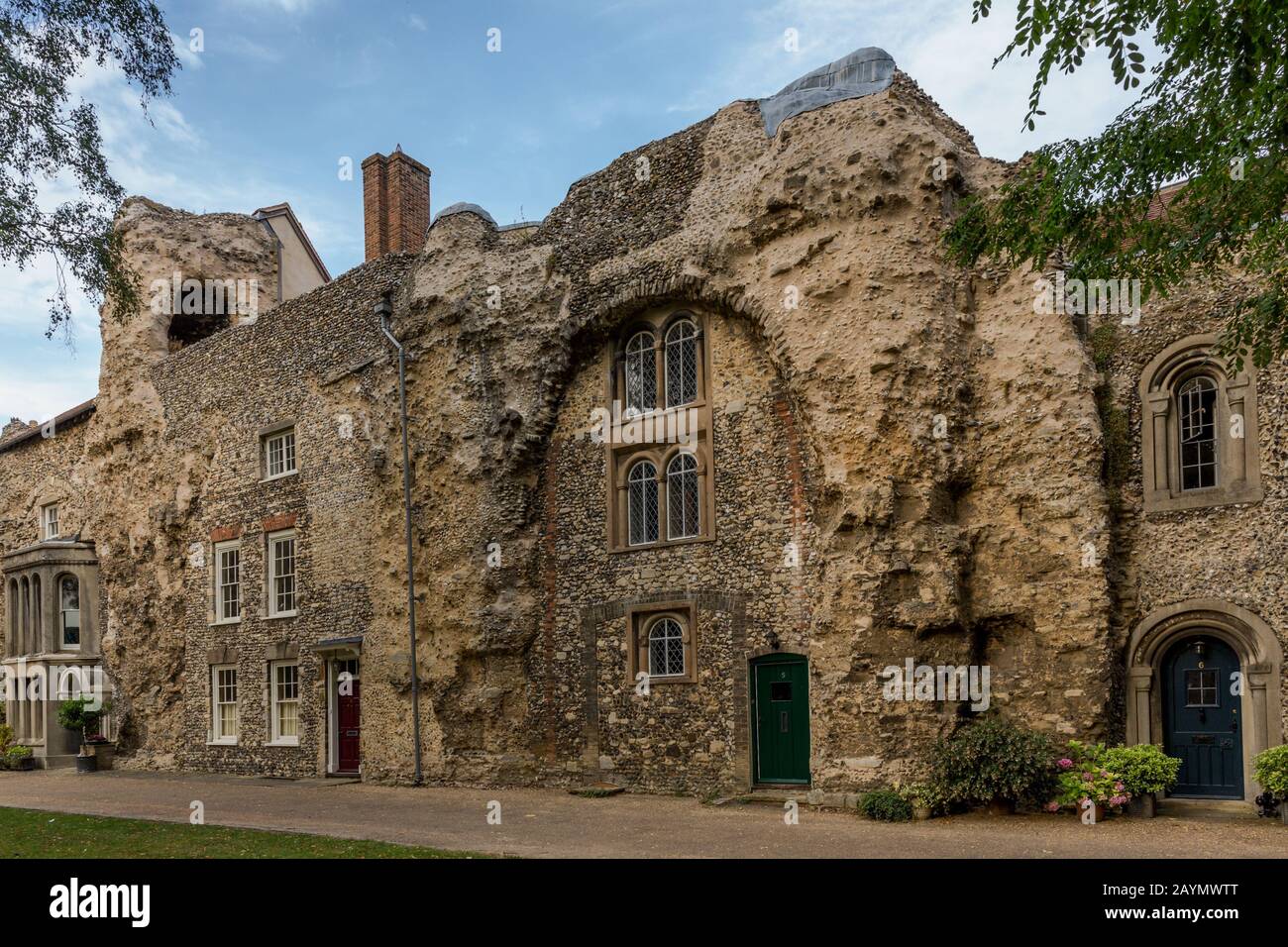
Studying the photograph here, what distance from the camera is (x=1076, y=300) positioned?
49.5ft

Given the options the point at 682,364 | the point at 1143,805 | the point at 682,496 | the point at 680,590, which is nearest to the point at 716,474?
the point at 682,496

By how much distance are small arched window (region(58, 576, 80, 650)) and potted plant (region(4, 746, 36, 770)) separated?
262 centimetres

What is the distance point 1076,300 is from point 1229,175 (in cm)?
509

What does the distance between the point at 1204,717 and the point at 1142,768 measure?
1.50 m

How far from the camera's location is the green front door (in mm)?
16109

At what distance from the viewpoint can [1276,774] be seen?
41.3 feet

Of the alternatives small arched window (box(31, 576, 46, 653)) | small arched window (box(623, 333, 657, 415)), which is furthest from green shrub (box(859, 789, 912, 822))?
small arched window (box(31, 576, 46, 653))

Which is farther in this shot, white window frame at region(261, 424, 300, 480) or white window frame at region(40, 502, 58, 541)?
white window frame at region(40, 502, 58, 541)

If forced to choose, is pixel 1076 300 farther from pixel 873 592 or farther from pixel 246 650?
pixel 246 650

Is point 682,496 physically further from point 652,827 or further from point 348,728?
point 348,728

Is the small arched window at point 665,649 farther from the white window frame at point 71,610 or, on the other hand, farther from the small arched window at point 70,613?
the small arched window at point 70,613

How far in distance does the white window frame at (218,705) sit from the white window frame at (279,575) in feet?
6.08

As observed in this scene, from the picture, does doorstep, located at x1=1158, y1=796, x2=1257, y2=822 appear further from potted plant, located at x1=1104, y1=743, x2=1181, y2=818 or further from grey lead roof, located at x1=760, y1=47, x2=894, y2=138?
grey lead roof, located at x1=760, y1=47, x2=894, y2=138
